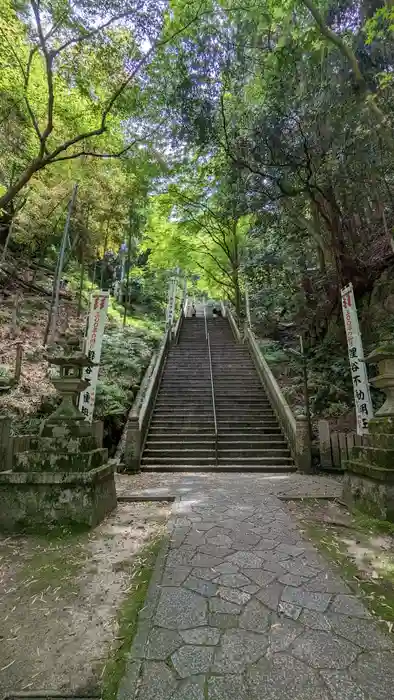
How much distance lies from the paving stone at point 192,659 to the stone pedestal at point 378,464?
9.72ft

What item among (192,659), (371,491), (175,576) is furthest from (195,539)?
(371,491)

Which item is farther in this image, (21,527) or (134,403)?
(134,403)

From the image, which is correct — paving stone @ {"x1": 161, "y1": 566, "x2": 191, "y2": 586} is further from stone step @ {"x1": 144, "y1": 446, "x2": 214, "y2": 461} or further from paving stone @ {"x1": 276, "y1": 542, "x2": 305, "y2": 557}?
Answer: stone step @ {"x1": 144, "y1": 446, "x2": 214, "y2": 461}

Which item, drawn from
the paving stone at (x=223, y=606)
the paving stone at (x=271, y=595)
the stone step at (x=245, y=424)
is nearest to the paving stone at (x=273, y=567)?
the paving stone at (x=271, y=595)

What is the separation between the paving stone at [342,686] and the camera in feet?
5.46

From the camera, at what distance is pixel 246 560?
3244 millimetres

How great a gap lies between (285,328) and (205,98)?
10514mm

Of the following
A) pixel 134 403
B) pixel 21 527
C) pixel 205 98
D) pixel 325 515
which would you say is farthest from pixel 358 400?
pixel 205 98

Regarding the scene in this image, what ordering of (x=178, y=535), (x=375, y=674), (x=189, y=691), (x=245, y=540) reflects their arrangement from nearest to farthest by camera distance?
(x=189, y=691), (x=375, y=674), (x=245, y=540), (x=178, y=535)

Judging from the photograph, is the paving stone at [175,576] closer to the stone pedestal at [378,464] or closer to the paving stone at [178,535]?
the paving stone at [178,535]

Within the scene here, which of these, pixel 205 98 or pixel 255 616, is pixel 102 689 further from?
pixel 205 98

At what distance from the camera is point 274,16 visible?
7.76 metres

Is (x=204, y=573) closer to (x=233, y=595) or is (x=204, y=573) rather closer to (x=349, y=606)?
(x=233, y=595)

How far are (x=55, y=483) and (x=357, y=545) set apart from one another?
133 inches
